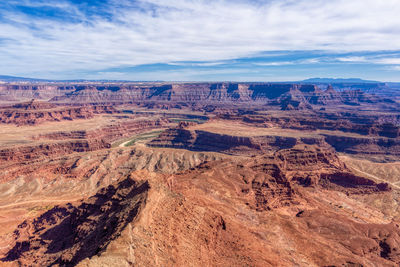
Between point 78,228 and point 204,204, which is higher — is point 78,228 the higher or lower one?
the lower one

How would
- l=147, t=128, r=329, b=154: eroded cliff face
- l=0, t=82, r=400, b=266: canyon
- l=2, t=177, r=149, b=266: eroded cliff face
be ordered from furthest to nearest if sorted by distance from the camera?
Answer: l=147, t=128, r=329, b=154: eroded cliff face → l=2, t=177, r=149, b=266: eroded cliff face → l=0, t=82, r=400, b=266: canyon

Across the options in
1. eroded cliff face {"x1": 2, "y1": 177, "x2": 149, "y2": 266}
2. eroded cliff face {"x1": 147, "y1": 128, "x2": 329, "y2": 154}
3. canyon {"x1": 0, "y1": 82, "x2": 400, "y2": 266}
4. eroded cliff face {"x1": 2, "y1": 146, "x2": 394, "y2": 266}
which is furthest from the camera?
eroded cliff face {"x1": 147, "y1": 128, "x2": 329, "y2": 154}

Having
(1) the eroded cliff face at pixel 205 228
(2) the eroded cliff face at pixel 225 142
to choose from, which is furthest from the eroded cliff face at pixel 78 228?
(2) the eroded cliff face at pixel 225 142

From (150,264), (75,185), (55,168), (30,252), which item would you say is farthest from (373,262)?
(55,168)

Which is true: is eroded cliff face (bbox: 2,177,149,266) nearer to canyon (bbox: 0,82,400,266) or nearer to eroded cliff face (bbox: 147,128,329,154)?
canyon (bbox: 0,82,400,266)

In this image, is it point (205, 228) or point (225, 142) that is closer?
point (205, 228)

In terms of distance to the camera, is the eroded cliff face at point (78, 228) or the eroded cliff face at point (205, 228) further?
the eroded cliff face at point (78, 228)

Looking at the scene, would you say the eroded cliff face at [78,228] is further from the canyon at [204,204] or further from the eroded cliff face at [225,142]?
the eroded cliff face at [225,142]

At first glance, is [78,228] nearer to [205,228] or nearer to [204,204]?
[204,204]

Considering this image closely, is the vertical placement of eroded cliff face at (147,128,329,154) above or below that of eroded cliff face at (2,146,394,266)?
below

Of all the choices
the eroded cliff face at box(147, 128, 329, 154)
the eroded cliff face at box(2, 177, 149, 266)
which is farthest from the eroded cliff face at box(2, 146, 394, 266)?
the eroded cliff face at box(147, 128, 329, 154)

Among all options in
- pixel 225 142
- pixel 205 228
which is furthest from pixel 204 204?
pixel 225 142

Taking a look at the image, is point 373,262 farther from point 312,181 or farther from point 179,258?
point 312,181
